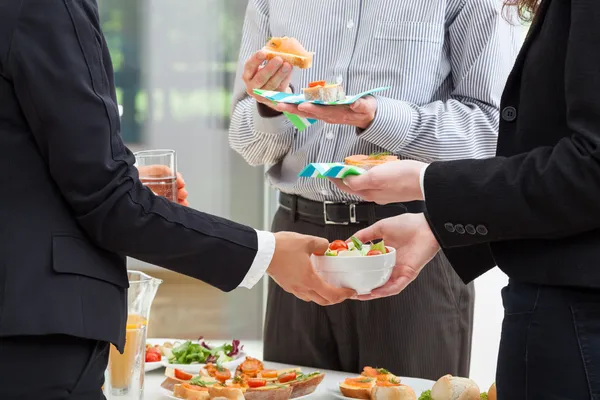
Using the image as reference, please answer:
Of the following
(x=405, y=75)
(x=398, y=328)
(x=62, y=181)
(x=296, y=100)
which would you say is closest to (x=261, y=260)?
(x=62, y=181)

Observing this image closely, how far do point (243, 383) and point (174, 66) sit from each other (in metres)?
3.19

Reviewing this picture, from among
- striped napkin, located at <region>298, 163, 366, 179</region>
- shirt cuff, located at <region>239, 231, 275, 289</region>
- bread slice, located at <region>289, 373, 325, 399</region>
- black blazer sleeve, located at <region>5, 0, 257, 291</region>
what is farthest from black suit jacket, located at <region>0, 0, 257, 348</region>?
bread slice, located at <region>289, 373, 325, 399</region>

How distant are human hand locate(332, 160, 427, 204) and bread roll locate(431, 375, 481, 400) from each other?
17.1 inches

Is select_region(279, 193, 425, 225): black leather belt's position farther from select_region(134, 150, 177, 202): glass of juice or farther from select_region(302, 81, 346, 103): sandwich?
select_region(134, 150, 177, 202): glass of juice

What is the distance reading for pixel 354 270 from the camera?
1.69m

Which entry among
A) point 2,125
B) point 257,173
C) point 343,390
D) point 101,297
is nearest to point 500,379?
point 343,390

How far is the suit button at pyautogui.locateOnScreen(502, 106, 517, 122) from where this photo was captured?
138 centimetres

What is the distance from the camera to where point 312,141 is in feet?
8.12

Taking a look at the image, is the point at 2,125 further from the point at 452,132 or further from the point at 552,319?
the point at 452,132

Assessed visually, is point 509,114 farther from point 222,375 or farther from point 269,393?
point 222,375

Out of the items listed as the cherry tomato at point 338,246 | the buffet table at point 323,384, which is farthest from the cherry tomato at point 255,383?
the cherry tomato at point 338,246

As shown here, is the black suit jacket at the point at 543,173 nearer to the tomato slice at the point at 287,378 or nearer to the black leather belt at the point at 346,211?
the tomato slice at the point at 287,378

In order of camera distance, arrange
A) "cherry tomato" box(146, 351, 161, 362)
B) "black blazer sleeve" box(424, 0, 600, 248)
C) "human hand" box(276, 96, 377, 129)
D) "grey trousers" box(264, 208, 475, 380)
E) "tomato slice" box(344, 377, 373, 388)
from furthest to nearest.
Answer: "grey trousers" box(264, 208, 475, 380), "cherry tomato" box(146, 351, 161, 362), "human hand" box(276, 96, 377, 129), "tomato slice" box(344, 377, 373, 388), "black blazer sleeve" box(424, 0, 600, 248)

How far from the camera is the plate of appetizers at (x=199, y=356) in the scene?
6.84ft
